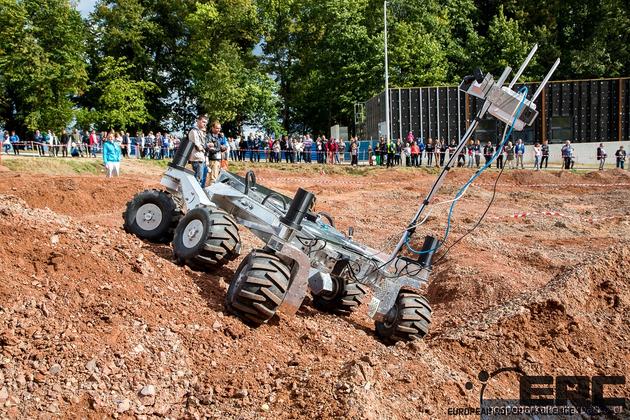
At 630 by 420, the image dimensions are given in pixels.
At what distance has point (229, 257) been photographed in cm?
824

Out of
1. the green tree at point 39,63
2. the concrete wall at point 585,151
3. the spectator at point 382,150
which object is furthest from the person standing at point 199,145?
the green tree at point 39,63

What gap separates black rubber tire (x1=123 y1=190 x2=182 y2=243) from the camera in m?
9.52

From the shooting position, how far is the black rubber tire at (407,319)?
24.6ft

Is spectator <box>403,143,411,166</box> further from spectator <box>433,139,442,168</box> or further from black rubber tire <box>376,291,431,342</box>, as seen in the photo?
black rubber tire <box>376,291,431,342</box>

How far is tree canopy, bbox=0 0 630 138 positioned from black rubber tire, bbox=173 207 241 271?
3690 cm

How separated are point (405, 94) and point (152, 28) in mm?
21933

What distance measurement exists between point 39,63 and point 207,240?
123 ft

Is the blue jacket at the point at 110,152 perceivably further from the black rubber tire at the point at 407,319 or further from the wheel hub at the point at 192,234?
the black rubber tire at the point at 407,319

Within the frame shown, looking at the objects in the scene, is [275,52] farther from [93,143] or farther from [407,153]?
[93,143]

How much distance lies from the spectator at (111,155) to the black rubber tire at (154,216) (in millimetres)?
12418

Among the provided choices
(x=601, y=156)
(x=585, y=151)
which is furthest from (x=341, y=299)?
(x=585, y=151)

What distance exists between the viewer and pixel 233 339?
6758 mm

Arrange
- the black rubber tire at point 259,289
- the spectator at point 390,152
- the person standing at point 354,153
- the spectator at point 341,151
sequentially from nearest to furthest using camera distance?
the black rubber tire at point 259,289 < the spectator at point 390,152 < the person standing at point 354,153 < the spectator at point 341,151

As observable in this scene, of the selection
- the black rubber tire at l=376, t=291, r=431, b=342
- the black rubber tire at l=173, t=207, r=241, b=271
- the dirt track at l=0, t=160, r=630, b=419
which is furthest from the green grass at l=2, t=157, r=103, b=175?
the black rubber tire at l=376, t=291, r=431, b=342
